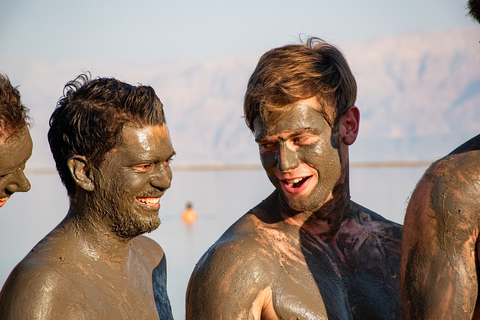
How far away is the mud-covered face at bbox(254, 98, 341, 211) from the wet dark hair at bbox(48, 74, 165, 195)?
29.1 inches

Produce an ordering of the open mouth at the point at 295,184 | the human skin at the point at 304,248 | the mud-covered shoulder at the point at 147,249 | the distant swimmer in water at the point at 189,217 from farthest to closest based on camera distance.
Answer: the distant swimmer in water at the point at 189,217, the mud-covered shoulder at the point at 147,249, the open mouth at the point at 295,184, the human skin at the point at 304,248

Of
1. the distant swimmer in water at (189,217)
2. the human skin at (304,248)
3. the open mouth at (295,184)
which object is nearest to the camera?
the human skin at (304,248)

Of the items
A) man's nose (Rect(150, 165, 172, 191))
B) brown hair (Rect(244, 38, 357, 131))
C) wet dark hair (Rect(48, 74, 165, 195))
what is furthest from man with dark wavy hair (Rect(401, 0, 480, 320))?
wet dark hair (Rect(48, 74, 165, 195))

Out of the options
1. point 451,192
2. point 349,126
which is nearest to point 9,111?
point 349,126

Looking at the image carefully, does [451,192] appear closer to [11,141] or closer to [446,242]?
[446,242]

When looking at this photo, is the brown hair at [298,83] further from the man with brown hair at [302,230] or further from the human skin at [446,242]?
the human skin at [446,242]

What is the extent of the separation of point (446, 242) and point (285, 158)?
4.09 feet

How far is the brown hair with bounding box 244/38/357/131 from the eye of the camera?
14.8 ft

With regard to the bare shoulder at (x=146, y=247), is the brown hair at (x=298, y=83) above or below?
above

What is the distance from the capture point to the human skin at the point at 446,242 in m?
3.40

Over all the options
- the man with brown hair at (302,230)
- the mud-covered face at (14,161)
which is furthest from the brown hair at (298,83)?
the mud-covered face at (14,161)

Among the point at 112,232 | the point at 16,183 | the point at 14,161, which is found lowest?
the point at 112,232

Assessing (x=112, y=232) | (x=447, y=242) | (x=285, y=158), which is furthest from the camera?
(x=112, y=232)

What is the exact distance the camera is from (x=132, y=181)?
4.72m
